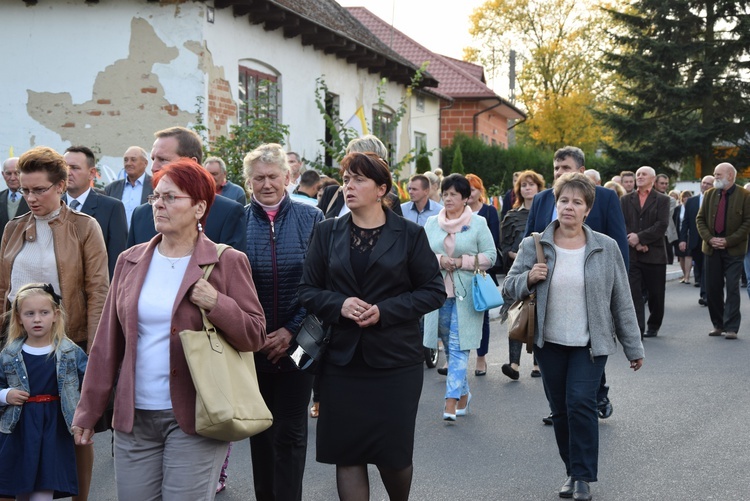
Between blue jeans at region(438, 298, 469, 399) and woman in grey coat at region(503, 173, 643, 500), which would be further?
blue jeans at region(438, 298, 469, 399)

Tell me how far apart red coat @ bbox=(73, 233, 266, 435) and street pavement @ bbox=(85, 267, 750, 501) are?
1.06 metres

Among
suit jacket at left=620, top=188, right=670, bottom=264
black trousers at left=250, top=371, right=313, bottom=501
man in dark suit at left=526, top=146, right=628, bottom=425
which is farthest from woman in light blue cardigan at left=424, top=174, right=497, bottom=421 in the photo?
suit jacket at left=620, top=188, right=670, bottom=264

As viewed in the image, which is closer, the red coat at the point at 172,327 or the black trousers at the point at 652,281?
the red coat at the point at 172,327

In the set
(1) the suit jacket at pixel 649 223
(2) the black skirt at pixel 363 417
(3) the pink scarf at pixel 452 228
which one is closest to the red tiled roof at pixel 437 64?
(1) the suit jacket at pixel 649 223

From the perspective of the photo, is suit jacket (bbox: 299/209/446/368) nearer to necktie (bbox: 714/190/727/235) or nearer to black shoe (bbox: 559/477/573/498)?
black shoe (bbox: 559/477/573/498)

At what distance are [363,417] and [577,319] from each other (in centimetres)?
190

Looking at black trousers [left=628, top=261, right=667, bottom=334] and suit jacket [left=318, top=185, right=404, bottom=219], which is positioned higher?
suit jacket [left=318, top=185, right=404, bottom=219]

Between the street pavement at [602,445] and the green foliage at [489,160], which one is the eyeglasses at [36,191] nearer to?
the street pavement at [602,445]

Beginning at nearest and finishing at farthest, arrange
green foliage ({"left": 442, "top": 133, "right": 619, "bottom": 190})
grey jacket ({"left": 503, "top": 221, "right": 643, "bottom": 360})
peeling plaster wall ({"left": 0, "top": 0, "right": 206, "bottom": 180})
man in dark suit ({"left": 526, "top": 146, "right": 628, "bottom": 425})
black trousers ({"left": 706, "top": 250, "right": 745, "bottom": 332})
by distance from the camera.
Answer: grey jacket ({"left": 503, "top": 221, "right": 643, "bottom": 360}) < man in dark suit ({"left": 526, "top": 146, "right": 628, "bottom": 425}) < black trousers ({"left": 706, "top": 250, "right": 745, "bottom": 332}) < peeling plaster wall ({"left": 0, "top": 0, "right": 206, "bottom": 180}) < green foliage ({"left": 442, "top": 133, "right": 619, "bottom": 190})

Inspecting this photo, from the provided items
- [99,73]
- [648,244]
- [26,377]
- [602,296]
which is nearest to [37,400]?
[26,377]

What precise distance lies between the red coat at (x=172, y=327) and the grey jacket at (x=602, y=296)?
248cm

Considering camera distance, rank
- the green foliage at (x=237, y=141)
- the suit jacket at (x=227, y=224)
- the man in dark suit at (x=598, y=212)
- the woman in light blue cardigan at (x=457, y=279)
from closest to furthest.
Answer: the suit jacket at (x=227, y=224) < the man in dark suit at (x=598, y=212) < the woman in light blue cardigan at (x=457, y=279) < the green foliage at (x=237, y=141)

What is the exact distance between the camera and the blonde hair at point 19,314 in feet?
16.6

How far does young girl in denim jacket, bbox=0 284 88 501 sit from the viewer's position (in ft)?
Answer: 16.3
